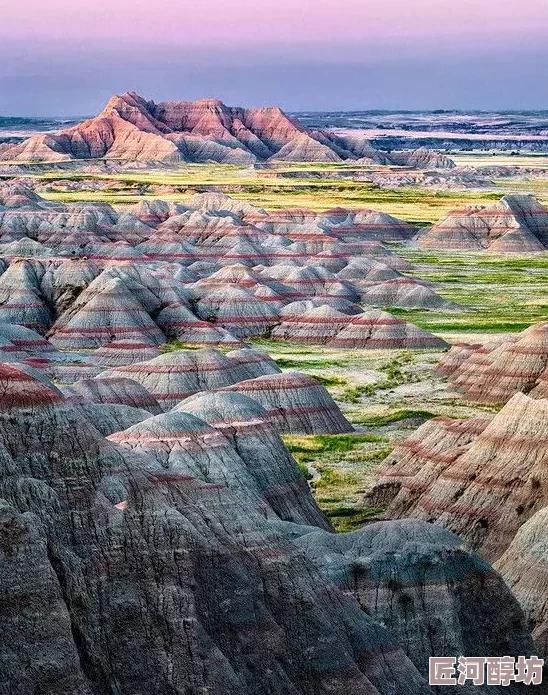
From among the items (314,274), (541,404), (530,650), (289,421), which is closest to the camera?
(530,650)

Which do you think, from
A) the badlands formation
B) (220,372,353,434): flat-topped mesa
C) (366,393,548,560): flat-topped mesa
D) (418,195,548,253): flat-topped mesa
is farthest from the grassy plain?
(418,195,548,253): flat-topped mesa

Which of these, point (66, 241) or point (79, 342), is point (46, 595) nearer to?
point (79, 342)

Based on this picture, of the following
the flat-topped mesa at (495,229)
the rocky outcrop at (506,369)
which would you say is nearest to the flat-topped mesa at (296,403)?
the rocky outcrop at (506,369)

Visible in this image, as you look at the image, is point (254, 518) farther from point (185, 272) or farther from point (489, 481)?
point (185, 272)

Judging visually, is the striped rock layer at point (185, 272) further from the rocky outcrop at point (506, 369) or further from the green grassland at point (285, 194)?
the green grassland at point (285, 194)

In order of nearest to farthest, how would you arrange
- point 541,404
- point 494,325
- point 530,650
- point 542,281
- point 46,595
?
point 46,595 → point 530,650 → point 541,404 → point 494,325 → point 542,281

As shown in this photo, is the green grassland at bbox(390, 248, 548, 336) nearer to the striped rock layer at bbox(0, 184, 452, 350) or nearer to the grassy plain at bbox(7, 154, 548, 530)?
the grassy plain at bbox(7, 154, 548, 530)

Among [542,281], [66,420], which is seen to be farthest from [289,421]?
[542,281]
